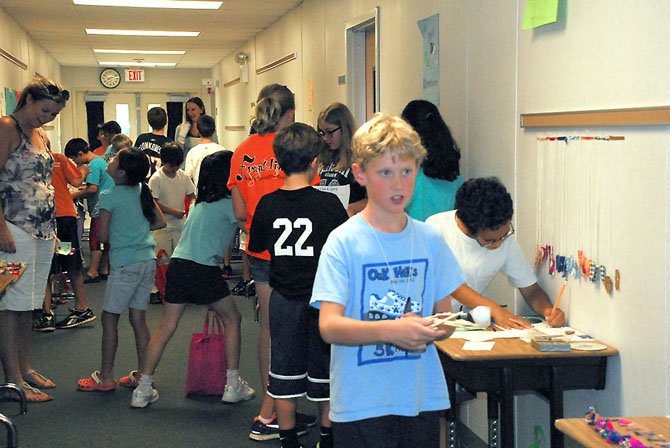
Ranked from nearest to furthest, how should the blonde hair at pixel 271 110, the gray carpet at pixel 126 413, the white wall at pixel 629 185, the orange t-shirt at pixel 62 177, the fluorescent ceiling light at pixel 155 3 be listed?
the white wall at pixel 629 185, the blonde hair at pixel 271 110, the gray carpet at pixel 126 413, the orange t-shirt at pixel 62 177, the fluorescent ceiling light at pixel 155 3

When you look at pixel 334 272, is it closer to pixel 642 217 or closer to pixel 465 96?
pixel 642 217

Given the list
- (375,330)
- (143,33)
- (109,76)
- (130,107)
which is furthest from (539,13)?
(130,107)

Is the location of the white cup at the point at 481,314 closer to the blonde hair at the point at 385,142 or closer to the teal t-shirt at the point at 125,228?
the blonde hair at the point at 385,142

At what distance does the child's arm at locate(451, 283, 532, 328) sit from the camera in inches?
122

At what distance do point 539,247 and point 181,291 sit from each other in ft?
6.12

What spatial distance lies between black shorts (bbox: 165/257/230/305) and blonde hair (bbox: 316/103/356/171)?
32.1 inches

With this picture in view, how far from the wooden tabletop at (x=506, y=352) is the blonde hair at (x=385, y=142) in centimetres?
75

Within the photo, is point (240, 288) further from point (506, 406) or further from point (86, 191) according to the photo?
point (506, 406)

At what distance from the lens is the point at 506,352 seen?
2729 mm

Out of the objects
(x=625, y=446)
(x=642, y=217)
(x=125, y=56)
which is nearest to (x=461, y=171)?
(x=642, y=217)

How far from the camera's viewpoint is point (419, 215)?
4051 millimetres

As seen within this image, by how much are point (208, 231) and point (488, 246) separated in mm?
1643

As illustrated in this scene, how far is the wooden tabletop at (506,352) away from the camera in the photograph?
8.85ft

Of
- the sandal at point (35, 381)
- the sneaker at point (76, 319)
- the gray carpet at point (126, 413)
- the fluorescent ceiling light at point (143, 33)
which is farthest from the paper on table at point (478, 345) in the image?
the fluorescent ceiling light at point (143, 33)
